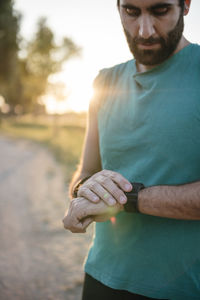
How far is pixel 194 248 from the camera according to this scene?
1.41 metres

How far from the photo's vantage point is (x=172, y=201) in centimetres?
133

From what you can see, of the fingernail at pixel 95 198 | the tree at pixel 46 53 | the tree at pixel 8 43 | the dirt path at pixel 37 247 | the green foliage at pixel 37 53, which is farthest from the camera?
the tree at pixel 46 53

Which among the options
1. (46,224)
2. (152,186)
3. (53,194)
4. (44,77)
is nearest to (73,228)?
(152,186)

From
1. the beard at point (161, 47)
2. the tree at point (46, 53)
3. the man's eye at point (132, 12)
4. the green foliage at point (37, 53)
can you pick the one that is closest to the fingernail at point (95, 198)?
the beard at point (161, 47)

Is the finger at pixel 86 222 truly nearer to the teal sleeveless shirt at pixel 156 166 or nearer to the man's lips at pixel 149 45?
the teal sleeveless shirt at pixel 156 166

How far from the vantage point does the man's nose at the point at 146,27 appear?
1.41m

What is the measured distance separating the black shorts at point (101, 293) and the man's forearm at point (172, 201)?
0.46 m

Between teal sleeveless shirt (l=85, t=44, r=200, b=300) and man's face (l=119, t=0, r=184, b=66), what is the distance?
0.22 feet

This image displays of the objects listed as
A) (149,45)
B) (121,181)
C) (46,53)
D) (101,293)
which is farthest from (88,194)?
(46,53)

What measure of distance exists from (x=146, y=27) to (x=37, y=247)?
163 inches

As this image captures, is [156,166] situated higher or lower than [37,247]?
higher

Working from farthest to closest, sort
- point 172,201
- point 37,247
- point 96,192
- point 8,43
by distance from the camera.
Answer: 1. point 8,43
2. point 37,247
3. point 96,192
4. point 172,201

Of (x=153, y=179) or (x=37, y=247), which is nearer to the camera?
(x=153, y=179)

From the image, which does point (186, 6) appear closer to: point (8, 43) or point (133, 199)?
point (133, 199)
